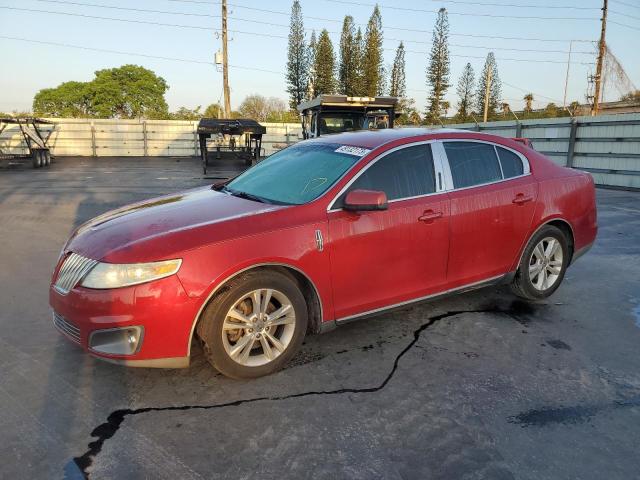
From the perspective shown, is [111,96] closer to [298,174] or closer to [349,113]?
[349,113]

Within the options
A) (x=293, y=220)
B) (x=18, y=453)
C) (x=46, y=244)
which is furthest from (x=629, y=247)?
(x=46, y=244)

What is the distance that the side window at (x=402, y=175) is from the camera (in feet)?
11.6

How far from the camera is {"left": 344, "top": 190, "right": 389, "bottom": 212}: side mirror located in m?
3.21

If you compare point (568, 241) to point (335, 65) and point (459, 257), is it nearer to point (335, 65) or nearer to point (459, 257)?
point (459, 257)

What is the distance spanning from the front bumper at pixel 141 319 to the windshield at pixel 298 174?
1.11 m

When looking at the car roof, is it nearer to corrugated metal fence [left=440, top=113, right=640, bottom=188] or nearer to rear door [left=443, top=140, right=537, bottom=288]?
rear door [left=443, top=140, right=537, bottom=288]

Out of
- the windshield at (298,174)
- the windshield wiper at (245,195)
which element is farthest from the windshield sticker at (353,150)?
the windshield wiper at (245,195)

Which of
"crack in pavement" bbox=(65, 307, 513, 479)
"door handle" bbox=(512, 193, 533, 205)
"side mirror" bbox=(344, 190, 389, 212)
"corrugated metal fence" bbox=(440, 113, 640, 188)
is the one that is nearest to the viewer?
"crack in pavement" bbox=(65, 307, 513, 479)

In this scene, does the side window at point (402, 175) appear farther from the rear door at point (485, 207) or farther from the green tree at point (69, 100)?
the green tree at point (69, 100)

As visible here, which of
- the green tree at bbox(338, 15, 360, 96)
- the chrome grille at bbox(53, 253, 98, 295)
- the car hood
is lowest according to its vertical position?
the chrome grille at bbox(53, 253, 98, 295)

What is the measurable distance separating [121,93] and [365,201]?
279 ft

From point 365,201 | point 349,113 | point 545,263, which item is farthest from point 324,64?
point 365,201

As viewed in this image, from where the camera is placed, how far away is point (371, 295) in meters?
3.50

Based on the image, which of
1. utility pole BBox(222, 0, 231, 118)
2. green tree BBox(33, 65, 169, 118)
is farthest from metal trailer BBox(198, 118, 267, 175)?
green tree BBox(33, 65, 169, 118)
